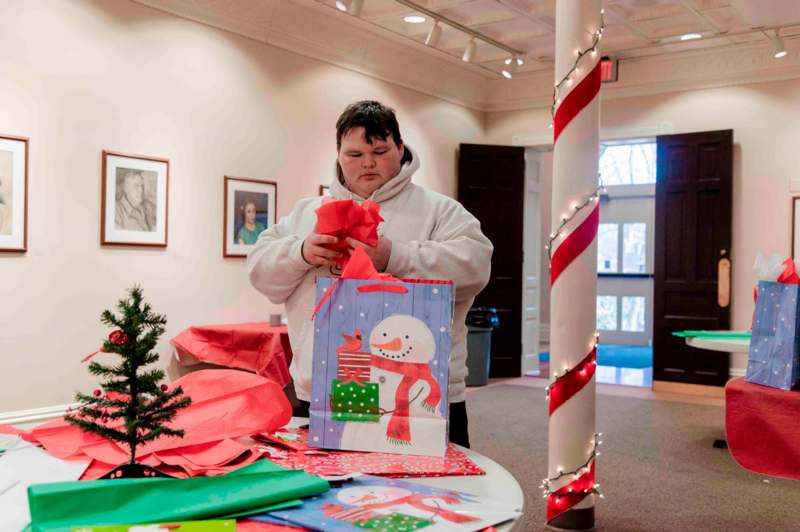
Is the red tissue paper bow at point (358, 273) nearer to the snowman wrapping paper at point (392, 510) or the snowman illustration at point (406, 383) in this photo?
the snowman illustration at point (406, 383)

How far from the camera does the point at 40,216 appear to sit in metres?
4.62

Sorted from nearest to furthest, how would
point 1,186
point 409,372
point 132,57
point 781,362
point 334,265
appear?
point 409,372 < point 334,265 < point 781,362 < point 1,186 < point 132,57

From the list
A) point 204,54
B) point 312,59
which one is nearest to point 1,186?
point 204,54

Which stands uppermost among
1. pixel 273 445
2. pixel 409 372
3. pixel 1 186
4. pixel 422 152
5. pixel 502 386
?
pixel 422 152

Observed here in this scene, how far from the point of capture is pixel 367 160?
1.68 meters

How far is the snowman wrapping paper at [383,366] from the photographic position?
50.0 inches

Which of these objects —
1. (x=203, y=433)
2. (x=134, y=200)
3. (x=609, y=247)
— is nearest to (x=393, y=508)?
(x=203, y=433)

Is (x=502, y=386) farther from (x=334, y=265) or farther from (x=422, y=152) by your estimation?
(x=334, y=265)

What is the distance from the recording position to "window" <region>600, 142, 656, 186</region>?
42.4 ft

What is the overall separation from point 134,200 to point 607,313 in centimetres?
1001

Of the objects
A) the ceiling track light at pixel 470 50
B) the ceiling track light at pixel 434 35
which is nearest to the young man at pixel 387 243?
the ceiling track light at pixel 434 35

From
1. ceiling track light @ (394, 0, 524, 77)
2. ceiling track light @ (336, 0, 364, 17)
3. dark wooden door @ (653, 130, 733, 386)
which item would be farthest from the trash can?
ceiling track light @ (336, 0, 364, 17)

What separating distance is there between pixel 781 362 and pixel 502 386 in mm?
5472

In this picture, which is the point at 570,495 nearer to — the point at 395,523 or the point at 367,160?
the point at 367,160
